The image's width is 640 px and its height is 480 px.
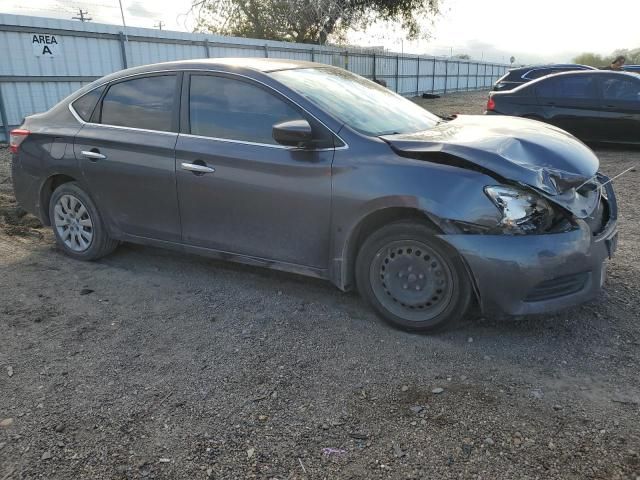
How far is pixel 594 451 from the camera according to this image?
2.33 metres

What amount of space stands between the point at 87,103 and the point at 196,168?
147 cm

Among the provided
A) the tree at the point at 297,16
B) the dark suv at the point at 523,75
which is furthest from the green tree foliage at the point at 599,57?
the dark suv at the point at 523,75

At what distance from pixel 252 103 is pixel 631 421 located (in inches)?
117

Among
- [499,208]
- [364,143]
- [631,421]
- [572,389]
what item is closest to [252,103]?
[364,143]

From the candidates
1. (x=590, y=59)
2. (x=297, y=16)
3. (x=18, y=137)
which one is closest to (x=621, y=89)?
(x=18, y=137)

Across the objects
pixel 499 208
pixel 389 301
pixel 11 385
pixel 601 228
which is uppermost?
pixel 499 208

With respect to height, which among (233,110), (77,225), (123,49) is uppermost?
(123,49)

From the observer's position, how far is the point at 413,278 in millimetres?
3342

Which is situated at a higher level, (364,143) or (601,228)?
(364,143)

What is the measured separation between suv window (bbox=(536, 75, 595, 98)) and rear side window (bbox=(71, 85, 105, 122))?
846 cm

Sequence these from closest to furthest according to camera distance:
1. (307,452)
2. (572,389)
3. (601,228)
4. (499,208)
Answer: (307,452), (572,389), (499,208), (601,228)

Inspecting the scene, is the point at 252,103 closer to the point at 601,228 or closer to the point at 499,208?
the point at 499,208

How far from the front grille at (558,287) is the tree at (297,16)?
23.7 meters

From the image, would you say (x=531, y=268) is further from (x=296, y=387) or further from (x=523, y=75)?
(x=523, y=75)
